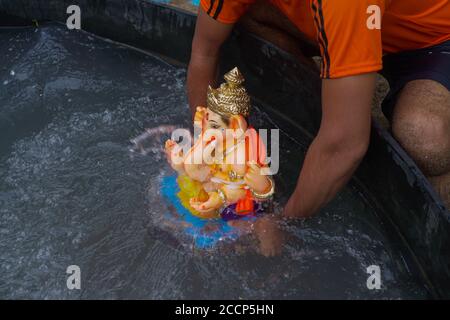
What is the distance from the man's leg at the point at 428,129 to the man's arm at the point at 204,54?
81 centimetres

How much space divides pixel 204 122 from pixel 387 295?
3.17ft

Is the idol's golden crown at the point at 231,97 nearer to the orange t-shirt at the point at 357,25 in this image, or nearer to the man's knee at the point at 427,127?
the orange t-shirt at the point at 357,25

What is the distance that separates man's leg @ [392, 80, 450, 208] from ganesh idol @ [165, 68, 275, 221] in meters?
0.65

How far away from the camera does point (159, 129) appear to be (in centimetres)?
275

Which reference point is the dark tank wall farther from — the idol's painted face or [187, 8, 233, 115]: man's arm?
the idol's painted face

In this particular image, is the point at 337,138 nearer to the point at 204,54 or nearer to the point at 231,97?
the point at 231,97

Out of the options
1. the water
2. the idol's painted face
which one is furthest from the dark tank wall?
the idol's painted face

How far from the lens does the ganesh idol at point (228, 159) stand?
190 centimetres

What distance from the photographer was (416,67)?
7.73ft

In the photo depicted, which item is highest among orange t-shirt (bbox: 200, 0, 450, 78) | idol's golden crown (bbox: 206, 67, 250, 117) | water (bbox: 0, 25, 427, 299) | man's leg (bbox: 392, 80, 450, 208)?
orange t-shirt (bbox: 200, 0, 450, 78)

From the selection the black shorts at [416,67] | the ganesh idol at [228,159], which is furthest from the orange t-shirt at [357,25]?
the ganesh idol at [228,159]

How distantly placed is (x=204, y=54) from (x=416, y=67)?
930mm

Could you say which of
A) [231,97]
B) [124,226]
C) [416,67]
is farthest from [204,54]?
[416,67]

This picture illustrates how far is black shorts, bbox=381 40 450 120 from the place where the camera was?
7.49 feet
